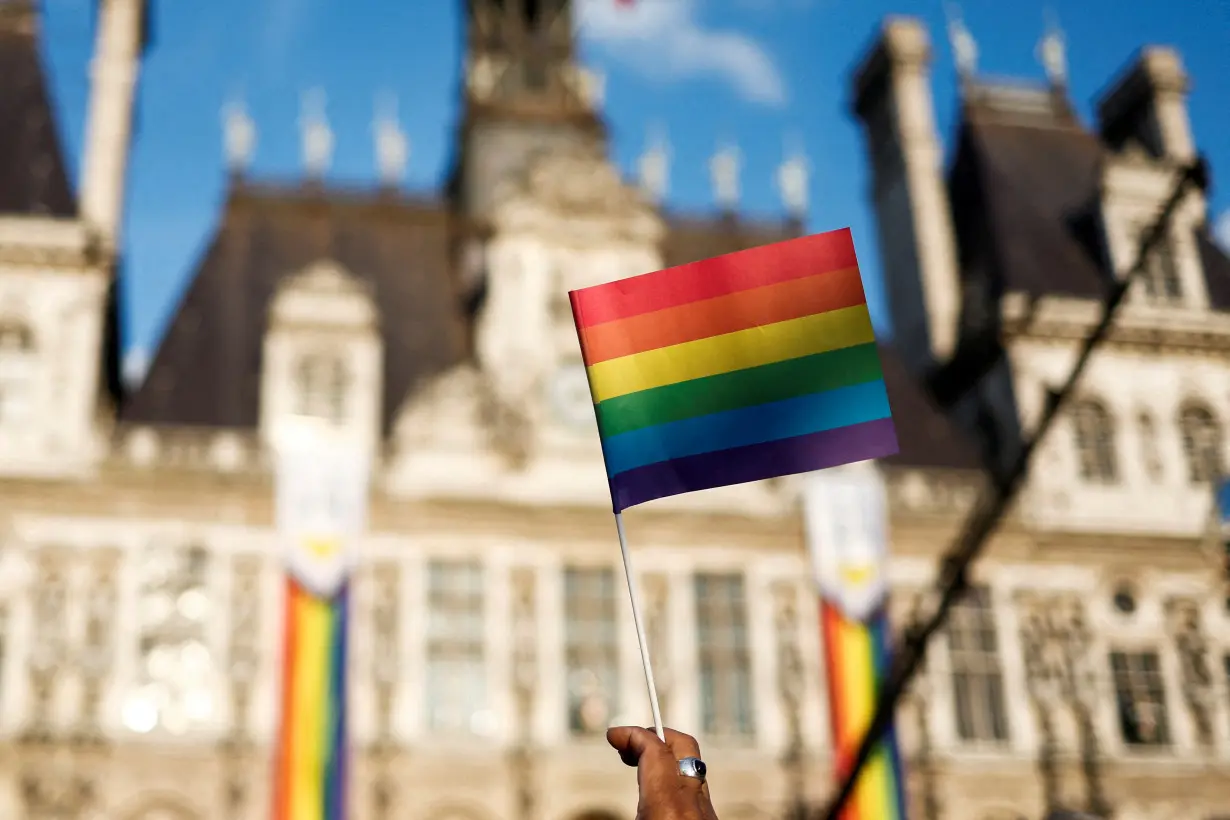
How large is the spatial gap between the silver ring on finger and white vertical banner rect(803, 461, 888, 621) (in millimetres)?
19737

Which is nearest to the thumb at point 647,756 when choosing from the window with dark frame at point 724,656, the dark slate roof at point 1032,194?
the window with dark frame at point 724,656

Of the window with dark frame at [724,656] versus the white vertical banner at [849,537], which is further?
the white vertical banner at [849,537]

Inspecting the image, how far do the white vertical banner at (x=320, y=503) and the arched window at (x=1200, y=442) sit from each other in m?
15.9

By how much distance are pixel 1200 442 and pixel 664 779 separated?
2583 cm

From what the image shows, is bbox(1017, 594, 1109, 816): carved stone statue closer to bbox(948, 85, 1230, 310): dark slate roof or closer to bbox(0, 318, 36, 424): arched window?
bbox(948, 85, 1230, 310): dark slate roof

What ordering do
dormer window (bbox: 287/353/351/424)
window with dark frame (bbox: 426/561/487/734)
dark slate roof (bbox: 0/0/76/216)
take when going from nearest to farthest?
1. window with dark frame (bbox: 426/561/487/734)
2. dormer window (bbox: 287/353/351/424)
3. dark slate roof (bbox: 0/0/76/216)

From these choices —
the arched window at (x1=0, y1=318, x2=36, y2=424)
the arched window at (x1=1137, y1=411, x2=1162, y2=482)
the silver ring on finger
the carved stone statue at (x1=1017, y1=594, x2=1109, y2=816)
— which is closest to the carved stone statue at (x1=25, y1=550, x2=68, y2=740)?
the arched window at (x1=0, y1=318, x2=36, y2=424)

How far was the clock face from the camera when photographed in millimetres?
Result: 24391

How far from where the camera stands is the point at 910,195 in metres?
30.6

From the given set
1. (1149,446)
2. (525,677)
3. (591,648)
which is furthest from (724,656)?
(1149,446)

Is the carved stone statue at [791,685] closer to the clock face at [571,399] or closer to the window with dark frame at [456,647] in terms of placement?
the clock face at [571,399]

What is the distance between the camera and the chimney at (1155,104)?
31.2 meters

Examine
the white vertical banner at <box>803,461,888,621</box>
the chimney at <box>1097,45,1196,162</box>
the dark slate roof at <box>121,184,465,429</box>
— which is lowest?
the white vertical banner at <box>803,461,888,621</box>

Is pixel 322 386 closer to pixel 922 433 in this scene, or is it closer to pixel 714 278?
pixel 922 433
